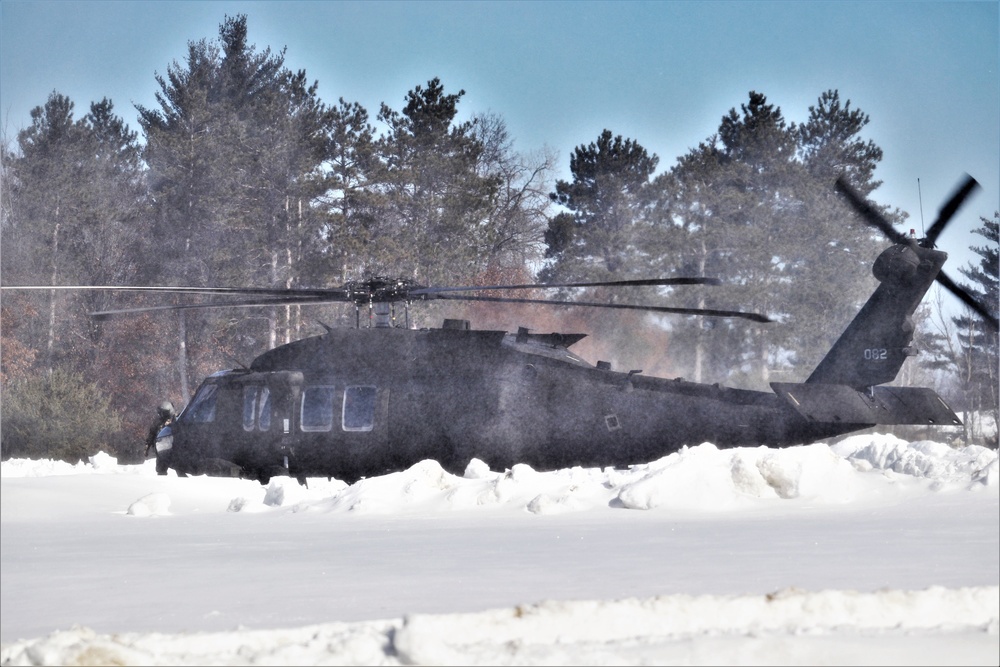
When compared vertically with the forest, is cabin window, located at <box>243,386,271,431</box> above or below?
below

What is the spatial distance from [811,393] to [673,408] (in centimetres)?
104

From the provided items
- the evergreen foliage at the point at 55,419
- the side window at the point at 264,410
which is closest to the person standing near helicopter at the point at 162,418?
the side window at the point at 264,410

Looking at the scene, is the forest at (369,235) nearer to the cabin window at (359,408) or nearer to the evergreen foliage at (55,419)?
the evergreen foliage at (55,419)

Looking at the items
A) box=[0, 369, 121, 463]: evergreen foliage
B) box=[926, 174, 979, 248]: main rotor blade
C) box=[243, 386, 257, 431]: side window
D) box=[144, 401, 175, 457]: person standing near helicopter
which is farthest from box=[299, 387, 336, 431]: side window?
box=[0, 369, 121, 463]: evergreen foliage

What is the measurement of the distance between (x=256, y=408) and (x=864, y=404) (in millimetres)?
4352

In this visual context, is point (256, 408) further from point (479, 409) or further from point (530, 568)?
point (530, 568)

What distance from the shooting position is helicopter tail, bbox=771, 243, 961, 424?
7501mm

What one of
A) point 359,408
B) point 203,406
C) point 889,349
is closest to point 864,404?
point 889,349

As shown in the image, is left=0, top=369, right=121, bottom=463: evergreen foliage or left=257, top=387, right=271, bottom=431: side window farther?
left=0, top=369, right=121, bottom=463: evergreen foliage

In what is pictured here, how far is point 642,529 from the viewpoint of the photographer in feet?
13.4

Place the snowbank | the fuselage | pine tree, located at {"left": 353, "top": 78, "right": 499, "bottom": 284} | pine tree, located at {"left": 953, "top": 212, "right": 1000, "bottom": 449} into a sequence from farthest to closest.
Result: pine tree, located at {"left": 953, "top": 212, "right": 1000, "bottom": 449} < pine tree, located at {"left": 353, "top": 78, "right": 499, "bottom": 284} < the fuselage < the snowbank

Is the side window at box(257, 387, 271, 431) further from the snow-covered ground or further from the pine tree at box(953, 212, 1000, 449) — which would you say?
the pine tree at box(953, 212, 1000, 449)

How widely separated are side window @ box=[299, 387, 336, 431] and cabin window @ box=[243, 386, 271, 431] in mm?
317

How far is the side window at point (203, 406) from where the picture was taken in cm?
768
